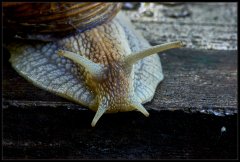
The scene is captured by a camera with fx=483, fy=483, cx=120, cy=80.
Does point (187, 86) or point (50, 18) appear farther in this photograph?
point (50, 18)

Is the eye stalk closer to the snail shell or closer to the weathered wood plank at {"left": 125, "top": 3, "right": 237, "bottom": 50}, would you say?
the snail shell

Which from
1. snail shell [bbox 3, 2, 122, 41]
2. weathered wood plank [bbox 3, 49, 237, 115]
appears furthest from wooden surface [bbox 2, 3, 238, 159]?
snail shell [bbox 3, 2, 122, 41]

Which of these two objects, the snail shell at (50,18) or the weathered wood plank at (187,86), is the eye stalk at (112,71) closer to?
the weathered wood plank at (187,86)

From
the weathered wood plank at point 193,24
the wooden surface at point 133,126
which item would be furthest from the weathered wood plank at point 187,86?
the weathered wood plank at point 193,24

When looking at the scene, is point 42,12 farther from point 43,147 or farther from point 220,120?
point 220,120

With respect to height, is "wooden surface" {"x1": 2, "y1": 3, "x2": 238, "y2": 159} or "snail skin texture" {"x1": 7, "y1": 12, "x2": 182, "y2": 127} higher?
"snail skin texture" {"x1": 7, "y1": 12, "x2": 182, "y2": 127}

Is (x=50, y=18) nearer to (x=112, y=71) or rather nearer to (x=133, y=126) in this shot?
(x=112, y=71)

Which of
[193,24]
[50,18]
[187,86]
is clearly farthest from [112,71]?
[193,24]
